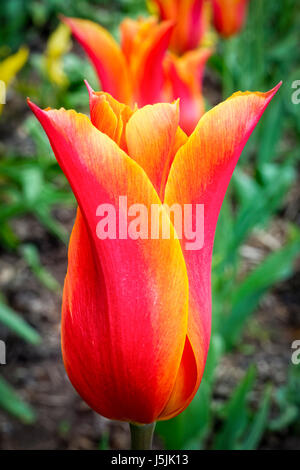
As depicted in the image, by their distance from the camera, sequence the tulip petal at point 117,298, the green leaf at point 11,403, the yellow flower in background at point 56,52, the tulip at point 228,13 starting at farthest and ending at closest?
the yellow flower in background at point 56,52 → the tulip at point 228,13 → the green leaf at point 11,403 → the tulip petal at point 117,298

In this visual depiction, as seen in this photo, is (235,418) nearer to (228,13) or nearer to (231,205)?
(228,13)

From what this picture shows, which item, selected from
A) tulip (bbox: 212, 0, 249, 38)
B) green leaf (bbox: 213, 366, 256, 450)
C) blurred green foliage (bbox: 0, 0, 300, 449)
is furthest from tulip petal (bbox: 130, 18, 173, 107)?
tulip (bbox: 212, 0, 249, 38)

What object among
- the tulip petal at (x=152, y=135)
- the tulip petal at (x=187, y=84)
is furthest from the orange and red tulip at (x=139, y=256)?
the tulip petal at (x=187, y=84)

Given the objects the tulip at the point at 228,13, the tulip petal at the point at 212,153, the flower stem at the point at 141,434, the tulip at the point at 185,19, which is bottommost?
the flower stem at the point at 141,434

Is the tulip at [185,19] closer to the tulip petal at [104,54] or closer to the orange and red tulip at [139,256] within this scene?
the tulip petal at [104,54]

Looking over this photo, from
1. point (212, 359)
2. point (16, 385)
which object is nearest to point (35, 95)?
point (16, 385)
